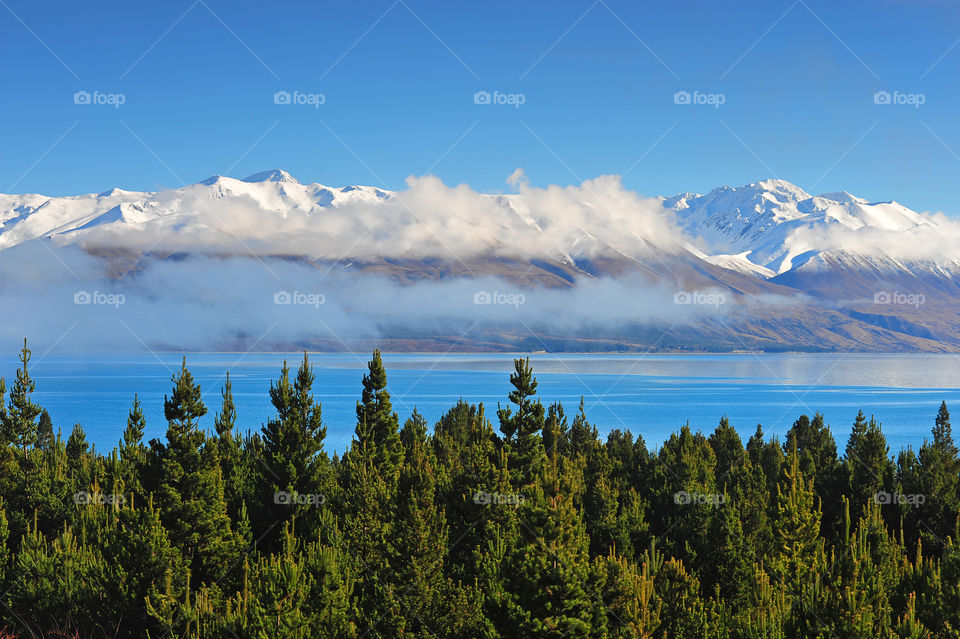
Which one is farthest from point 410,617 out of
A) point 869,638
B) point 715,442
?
point 715,442

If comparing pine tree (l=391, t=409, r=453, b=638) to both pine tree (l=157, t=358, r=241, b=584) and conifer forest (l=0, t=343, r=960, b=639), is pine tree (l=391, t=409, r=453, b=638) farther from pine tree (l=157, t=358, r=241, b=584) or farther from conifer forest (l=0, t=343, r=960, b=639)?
pine tree (l=157, t=358, r=241, b=584)

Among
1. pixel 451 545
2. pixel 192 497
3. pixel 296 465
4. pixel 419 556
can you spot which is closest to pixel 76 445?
pixel 296 465

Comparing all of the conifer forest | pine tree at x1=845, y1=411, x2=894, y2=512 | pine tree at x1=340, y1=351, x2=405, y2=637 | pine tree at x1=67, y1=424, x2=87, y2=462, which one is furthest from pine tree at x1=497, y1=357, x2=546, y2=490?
pine tree at x1=67, y1=424, x2=87, y2=462

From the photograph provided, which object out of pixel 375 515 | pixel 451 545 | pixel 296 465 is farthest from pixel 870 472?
pixel 296 465

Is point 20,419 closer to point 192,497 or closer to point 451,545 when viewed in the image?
point 192,497

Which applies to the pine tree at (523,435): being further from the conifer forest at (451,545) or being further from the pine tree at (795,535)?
the pine tree at (795,535)

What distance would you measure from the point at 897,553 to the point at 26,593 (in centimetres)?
4451

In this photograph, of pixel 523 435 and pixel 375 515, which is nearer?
pixel 375 515

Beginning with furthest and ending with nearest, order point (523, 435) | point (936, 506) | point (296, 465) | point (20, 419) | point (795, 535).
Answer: point (20, 419) → point (936, 506) → point (296, 465) → point (523, 435) → point (795, 535)

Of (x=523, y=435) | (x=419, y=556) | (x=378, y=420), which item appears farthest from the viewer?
(x=378, y=420)

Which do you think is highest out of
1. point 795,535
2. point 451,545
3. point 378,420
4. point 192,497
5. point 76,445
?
point 378,420

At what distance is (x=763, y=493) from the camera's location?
178 ft

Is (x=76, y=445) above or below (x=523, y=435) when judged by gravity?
above

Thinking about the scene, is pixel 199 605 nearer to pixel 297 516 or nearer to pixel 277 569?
pixel 277 569
